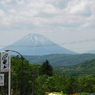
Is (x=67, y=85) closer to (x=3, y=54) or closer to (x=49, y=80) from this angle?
(x=49, y=80)

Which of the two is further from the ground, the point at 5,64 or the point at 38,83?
the point at 5,64

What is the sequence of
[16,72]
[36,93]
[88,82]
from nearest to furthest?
[36,93], [16,72], [88,82]

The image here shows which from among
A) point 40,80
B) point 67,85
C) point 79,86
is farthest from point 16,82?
point 79,86

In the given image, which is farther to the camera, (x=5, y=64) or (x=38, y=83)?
(x=38, y=83)

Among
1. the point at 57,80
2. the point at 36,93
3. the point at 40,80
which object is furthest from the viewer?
the point at 57,80

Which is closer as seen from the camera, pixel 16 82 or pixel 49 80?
pixel 16 82

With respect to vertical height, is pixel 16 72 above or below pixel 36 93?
above

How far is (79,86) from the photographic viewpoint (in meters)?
69.8

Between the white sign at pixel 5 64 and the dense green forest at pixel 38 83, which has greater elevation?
the white sign at pixel 5 64

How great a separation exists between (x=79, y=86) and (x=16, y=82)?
68.9ft

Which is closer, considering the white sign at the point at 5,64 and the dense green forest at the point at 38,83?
the white sign at the point at 5,64

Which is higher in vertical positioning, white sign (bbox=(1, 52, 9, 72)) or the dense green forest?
white sign (bbox=(1, 52, 9, 72))

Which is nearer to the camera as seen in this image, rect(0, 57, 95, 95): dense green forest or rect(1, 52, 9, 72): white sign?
rect(1, 52, 9, 72): white sign

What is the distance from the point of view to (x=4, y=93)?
52938 mm
